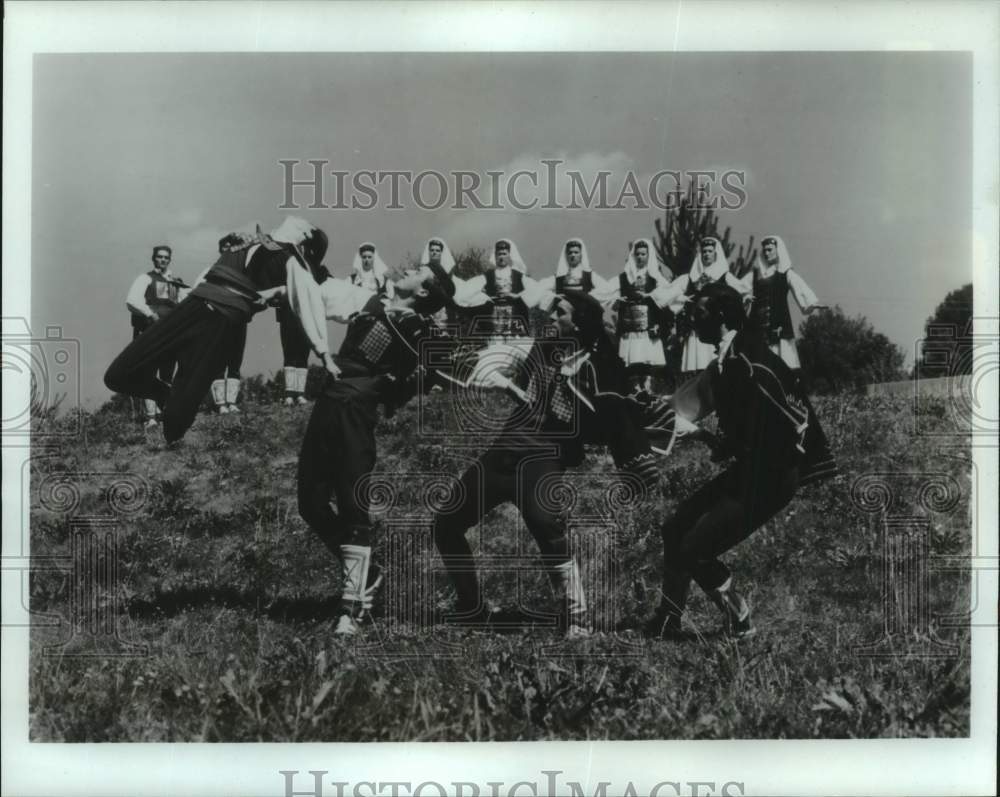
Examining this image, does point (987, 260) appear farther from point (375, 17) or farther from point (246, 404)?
point (246, 404)

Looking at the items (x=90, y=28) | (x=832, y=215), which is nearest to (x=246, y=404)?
(x=90, y=28)

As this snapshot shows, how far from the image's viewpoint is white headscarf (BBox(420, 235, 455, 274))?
4.30 m

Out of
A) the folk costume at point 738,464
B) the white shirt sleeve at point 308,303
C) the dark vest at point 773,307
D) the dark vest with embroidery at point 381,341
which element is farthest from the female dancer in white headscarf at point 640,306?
the white shirt sleeve at point 308,303

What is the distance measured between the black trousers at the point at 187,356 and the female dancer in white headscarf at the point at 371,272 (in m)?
0.55

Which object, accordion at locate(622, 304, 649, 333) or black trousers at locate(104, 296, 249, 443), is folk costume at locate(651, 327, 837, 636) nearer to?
accordion at locate(622, 304, 649, 333)

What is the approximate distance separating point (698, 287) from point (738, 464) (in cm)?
80

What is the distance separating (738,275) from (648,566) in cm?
133

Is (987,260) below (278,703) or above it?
above

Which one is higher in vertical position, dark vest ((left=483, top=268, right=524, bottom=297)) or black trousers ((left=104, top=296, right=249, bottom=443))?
dark vest ((left=483, top=268, right=524, bottom=297))

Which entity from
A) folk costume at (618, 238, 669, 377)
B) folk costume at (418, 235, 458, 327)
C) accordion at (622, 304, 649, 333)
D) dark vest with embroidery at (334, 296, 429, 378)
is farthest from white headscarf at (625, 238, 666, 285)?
dark vest with embroidery at (334, 296, 429, 378)

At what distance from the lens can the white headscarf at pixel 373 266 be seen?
170 inches

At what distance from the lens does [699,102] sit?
14.2ft

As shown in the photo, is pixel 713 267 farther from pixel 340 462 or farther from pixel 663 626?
pixel 340 462

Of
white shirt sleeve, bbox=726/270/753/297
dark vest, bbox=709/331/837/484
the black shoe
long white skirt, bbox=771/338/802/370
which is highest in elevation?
white shirt sleeve, bbox=726/270/753/297
